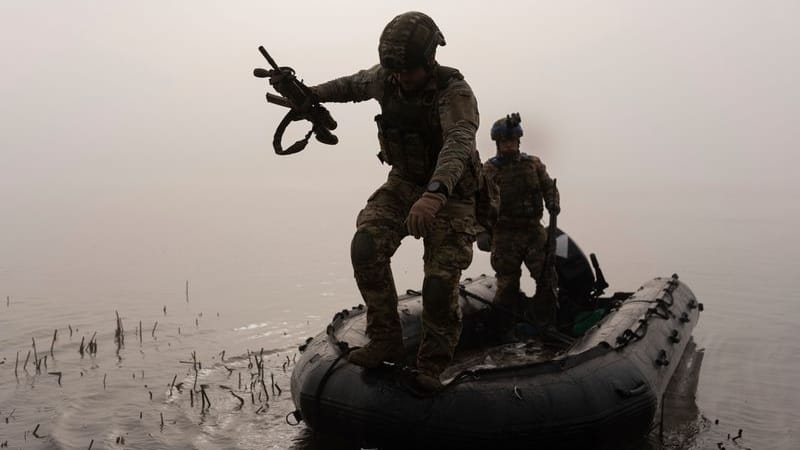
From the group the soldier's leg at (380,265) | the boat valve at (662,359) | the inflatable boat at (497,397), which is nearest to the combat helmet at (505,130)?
the inflatable boat at (497,397)

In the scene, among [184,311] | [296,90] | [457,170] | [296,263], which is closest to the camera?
[457,170]

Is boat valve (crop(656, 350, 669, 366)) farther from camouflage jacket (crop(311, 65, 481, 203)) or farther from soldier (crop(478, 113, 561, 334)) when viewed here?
camouflage jacket (crop(311, 65, 481, 203))

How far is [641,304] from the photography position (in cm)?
774

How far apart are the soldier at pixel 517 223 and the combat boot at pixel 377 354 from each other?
10.3 ft

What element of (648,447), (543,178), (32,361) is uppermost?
(543,178)

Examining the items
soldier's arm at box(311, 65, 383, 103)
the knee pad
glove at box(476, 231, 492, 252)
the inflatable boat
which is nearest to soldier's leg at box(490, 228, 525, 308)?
glove at box(476, 231, 492, 252)

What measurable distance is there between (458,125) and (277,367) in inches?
180

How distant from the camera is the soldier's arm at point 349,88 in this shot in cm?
546

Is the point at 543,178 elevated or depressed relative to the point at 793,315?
elevated

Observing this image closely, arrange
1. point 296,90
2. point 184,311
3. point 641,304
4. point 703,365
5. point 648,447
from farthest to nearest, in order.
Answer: point 184,311 < point 703,365 < point 641,304 < point 648,447 < point 296,90

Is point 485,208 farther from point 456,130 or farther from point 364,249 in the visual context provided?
point 364,249

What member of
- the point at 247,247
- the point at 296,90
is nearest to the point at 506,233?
the point at 296,90

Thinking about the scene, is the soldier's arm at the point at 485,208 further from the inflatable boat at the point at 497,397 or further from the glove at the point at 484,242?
the glove at the point at 484,242

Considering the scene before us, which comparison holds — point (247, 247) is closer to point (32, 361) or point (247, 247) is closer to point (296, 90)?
point (32, 361)
